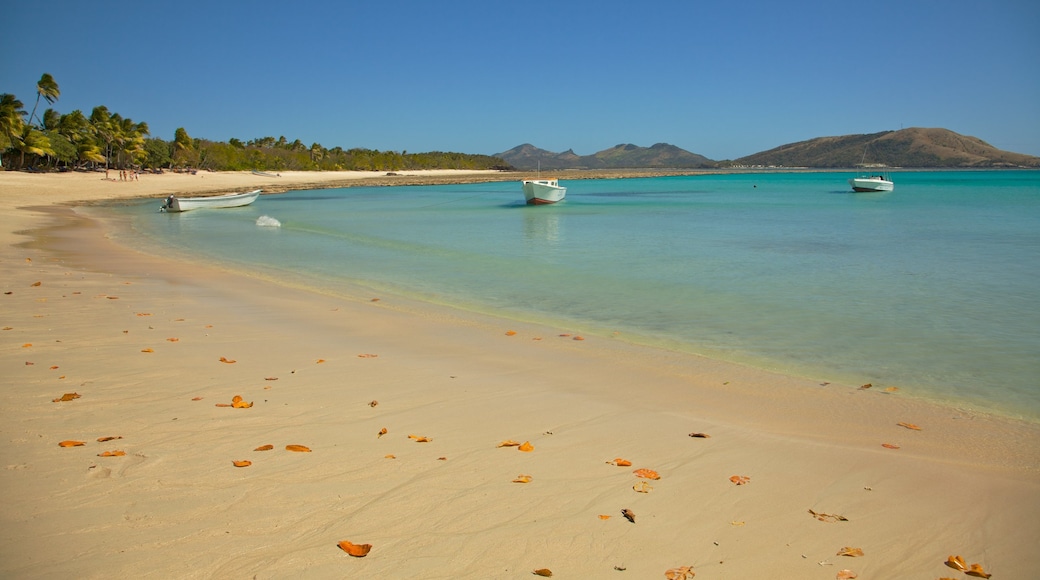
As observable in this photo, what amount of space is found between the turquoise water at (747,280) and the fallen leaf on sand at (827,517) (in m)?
3.58

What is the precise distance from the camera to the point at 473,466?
13.9ft

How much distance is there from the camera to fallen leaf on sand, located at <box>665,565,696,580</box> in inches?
121

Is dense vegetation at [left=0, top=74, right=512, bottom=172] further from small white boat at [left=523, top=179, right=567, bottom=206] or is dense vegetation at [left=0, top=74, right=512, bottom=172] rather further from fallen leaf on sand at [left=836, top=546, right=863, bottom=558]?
fallen leaf on sand at [left=836, top=546, right=863, bottom=558]

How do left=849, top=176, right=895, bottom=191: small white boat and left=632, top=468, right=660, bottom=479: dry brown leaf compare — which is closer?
left=632, top=468, right=660, bottom=479: dry brown leaf

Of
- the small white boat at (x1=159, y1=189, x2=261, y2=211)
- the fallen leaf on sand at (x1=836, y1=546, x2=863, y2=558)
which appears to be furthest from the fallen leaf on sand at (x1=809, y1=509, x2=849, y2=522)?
the small white boat at (x1=159, y1=189, x2=261, y2=211)

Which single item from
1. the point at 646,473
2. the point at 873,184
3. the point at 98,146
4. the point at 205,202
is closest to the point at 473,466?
the point at 646,473

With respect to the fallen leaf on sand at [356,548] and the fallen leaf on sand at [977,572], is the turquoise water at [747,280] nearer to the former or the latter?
the fallen leaf on sand at [977,572]

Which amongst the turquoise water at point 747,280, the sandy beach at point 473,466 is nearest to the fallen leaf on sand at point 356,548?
the sandy beach at point 473,466

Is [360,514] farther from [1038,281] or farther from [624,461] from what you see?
[1038,281]

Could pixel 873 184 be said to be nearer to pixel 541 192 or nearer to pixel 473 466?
pixel 541 192

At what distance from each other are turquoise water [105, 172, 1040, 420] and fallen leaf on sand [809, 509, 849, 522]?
3.58 m

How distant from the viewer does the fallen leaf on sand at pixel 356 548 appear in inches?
124

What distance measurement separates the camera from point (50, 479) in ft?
12.4

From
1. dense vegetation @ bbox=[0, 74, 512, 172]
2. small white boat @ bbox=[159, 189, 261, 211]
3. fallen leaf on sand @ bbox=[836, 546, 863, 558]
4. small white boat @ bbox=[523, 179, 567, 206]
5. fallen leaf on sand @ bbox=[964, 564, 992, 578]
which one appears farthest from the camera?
dense vegetation @ bbox=[0, 74, 512, 172]
